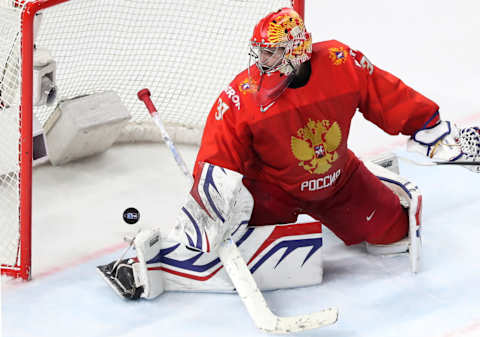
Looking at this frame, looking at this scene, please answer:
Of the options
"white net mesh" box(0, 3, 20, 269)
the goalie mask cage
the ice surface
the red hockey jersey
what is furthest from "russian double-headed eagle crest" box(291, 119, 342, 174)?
"white net mesh" box(0, 3, 20, 269)

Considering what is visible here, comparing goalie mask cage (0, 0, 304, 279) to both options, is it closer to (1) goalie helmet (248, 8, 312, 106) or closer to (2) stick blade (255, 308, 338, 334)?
(1) goalie helmet (248, 8, 312, 106)

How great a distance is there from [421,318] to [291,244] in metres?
0.44

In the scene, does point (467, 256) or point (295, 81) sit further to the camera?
point (467, 256)

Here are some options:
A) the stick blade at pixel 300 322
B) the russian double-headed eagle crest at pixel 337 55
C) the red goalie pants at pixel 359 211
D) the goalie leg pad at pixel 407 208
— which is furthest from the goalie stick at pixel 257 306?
the russian double-headed eagle crest at pixel 337 55

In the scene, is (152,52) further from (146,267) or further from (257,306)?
(257,306)

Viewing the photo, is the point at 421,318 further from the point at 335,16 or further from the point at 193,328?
the point at 335,16

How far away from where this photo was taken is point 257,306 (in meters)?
3.02

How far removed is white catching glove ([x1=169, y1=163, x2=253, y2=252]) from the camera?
3.00 metres

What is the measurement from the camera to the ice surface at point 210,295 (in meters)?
3.08

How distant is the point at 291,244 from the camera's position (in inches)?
125

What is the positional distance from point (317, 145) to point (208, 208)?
1.22 ft

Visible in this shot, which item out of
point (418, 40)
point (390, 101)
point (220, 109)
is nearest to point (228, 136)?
point (220, 109)

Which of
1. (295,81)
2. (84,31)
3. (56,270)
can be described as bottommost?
(56,270)

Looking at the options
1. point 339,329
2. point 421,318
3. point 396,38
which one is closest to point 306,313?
point 339,329
